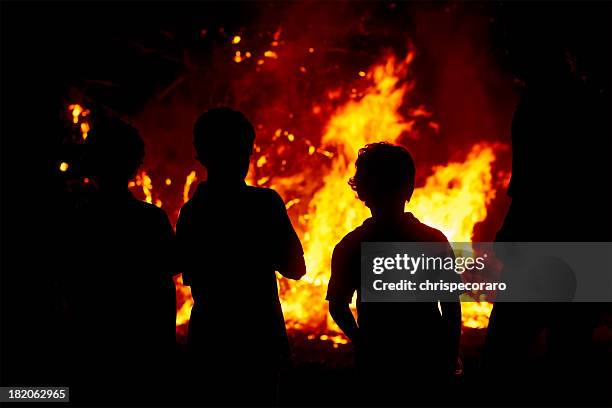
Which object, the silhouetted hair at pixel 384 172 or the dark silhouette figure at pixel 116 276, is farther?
the dark silhouette figure at pixel 116 276

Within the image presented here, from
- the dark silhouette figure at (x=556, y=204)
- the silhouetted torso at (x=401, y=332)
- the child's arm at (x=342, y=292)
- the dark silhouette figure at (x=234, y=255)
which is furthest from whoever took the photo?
the dark silhouette figure at (x=556, y=204)

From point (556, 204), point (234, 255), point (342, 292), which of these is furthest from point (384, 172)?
point (556, 204)

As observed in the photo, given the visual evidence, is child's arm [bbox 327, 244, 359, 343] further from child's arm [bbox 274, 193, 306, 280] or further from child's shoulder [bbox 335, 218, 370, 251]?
child's arm [bbox 274, 193, 306, 280]

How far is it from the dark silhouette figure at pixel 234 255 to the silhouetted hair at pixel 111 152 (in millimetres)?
357

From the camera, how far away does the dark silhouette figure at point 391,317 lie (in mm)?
2436

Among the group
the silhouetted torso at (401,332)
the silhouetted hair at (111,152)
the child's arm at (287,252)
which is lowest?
the silhouetted torso at (401,332)

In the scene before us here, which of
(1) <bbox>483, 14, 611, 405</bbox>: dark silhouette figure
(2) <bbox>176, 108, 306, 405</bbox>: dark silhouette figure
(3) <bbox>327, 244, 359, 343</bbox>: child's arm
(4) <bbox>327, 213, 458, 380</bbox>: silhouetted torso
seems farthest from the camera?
(1) <bbox>483, 14, 611, 405</bbox>: dark silhouette figure

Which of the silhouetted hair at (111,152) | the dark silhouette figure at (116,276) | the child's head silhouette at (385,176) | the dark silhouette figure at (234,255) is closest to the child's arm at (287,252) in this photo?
the dark silhouette figure at (234,255)

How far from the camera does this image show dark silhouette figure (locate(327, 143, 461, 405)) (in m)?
2.44

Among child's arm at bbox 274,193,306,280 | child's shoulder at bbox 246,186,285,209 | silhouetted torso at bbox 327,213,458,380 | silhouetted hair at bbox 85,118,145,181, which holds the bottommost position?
silhouetted torso at bbox 327,213,458,380

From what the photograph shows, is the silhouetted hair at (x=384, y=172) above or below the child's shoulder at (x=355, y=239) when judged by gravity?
above

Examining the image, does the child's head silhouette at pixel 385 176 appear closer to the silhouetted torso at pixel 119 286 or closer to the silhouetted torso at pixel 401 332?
the silhouetted torso at pixel 401 332

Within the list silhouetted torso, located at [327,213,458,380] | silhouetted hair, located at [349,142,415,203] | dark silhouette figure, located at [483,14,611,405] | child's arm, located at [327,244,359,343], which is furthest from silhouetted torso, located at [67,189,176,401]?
dark silhouette figure, located at [483,14,611,405]

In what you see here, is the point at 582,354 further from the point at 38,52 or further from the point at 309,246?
the point at 38,52
